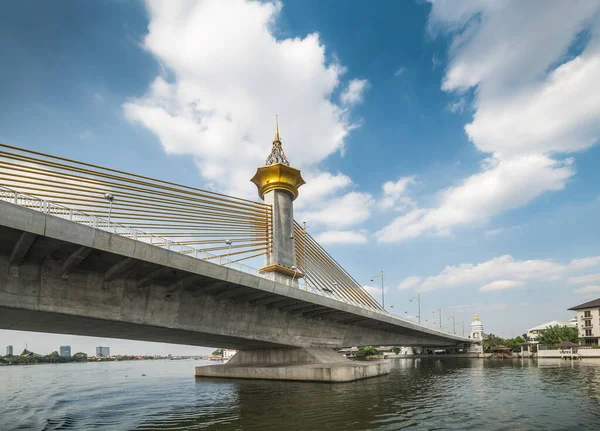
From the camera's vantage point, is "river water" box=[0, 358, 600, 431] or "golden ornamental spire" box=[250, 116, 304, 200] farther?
"golden ornamental spire" box=[250, 116, 304, 200]

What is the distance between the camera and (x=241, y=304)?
90.7 ft

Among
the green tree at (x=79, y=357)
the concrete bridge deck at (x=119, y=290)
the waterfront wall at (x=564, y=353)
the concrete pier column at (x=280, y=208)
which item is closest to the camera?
the concrete bridge deck at (x=119, y=290)

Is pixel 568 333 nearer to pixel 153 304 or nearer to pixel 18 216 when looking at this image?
pixel 153 304

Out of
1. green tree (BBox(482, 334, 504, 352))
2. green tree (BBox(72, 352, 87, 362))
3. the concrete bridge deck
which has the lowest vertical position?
green tree (BBox(72, 352, 87, 362))

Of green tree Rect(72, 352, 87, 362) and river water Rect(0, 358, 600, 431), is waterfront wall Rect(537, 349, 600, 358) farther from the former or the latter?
green tree Rect(72, 352, 87, 362)

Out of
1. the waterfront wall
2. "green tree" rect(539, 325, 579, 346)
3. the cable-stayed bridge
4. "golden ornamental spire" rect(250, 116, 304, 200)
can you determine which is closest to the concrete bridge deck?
the cable-stayed bridge

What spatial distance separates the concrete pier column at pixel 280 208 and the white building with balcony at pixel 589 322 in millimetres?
74078

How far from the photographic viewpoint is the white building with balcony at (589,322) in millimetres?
78250

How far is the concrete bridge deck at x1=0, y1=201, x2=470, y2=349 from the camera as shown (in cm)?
1525

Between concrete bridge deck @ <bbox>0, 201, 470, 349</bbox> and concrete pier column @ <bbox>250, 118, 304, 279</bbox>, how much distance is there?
5.10 metres

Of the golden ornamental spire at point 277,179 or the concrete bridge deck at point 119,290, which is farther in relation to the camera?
the golden ornamental spire at point 277,179

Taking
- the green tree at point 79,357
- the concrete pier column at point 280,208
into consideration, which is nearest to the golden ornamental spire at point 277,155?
the concrete pier column at point 280,208

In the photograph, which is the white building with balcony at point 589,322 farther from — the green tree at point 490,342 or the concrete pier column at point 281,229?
the concrete pier column at point 281,229

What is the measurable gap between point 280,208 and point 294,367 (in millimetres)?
14982
